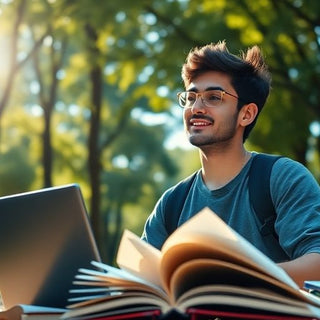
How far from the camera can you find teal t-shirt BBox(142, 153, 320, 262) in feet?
9.20

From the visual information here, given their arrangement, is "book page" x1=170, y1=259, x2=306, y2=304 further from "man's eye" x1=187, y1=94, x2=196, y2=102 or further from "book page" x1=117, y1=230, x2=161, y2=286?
"man's eye" x1=187, y1=94, x2=196, y2=102

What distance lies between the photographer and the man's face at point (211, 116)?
3.15 m

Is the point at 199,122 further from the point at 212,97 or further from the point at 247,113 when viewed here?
the point at 247,113

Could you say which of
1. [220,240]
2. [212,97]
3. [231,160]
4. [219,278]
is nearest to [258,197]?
[231,160]

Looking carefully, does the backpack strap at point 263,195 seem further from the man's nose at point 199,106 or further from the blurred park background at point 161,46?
the blurred park background at point 161,46

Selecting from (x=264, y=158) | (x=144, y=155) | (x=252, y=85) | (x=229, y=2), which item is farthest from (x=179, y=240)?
(x=144, y=155)

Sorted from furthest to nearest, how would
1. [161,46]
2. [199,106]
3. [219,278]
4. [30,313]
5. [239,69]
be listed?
[161,46], [239,69], [199,106], [30,313], [219,278]

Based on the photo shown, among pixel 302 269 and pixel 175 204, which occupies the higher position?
pixel 175 204

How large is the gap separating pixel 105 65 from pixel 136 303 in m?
12.5

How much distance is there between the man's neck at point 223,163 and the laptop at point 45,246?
2.77 feet

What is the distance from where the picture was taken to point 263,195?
3.05m

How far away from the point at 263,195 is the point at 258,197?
21 millimetres

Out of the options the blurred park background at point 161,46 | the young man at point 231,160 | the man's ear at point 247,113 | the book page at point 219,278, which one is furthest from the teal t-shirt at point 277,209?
the blurred park background at point 161,46

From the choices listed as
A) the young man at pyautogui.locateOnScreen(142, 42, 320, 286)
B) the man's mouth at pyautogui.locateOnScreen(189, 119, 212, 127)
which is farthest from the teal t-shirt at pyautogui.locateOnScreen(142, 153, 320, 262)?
the man's mouth at pyautogui.locateOnScreen(189, 119, 212, 127)
